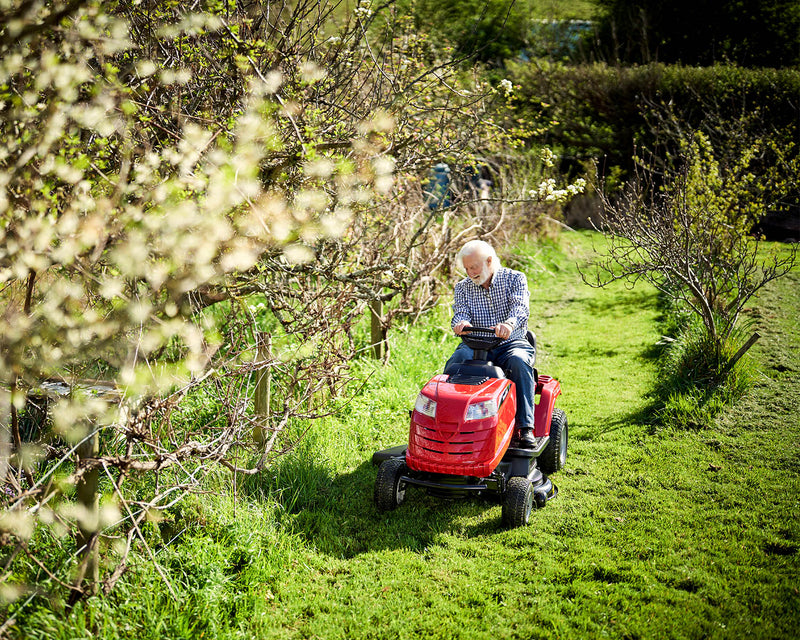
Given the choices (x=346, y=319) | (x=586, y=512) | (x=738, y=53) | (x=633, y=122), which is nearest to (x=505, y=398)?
(x=586, y=512)

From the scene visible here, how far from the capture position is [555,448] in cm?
468

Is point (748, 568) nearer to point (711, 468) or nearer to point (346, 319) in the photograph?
point (711, 468)

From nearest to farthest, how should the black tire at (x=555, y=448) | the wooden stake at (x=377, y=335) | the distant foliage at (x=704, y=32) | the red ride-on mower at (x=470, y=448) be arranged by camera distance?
the red ride-on mower at (x=470, y=448)
the black tire at (x=555, y=448)
the wooden stake at (x=377, y=335)
the distant foliage at (x=704, y=32)

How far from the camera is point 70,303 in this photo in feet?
8.24

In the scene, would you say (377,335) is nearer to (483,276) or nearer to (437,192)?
(483,276)

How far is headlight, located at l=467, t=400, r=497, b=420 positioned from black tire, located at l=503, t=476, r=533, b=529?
509 millimetres

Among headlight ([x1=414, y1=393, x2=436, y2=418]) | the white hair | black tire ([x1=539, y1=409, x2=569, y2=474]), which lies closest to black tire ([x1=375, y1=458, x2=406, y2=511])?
headlight ([x1=414, y1=393, x2=436, y2=418])

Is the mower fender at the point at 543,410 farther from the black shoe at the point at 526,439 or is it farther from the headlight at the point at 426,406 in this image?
the headlight at the point at 426,406

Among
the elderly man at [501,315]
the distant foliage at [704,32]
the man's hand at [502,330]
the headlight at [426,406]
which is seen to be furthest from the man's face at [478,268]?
the distant foliage at [704,32]

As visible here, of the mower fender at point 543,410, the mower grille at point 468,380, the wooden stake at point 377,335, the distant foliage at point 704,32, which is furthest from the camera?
the distant foliage at point 704,32

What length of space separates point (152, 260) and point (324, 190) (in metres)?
1.62

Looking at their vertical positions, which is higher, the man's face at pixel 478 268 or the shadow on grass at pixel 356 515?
the man's face at pixel 478 268

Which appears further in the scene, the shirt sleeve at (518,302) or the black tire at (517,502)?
the shirt sleeve at (518,302)

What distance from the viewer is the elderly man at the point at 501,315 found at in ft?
13.9
